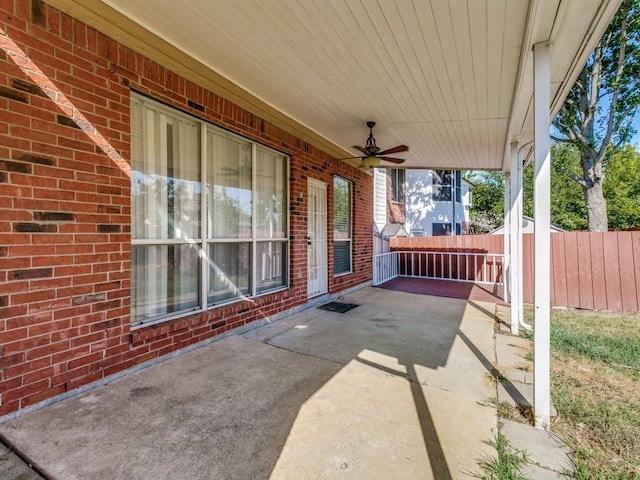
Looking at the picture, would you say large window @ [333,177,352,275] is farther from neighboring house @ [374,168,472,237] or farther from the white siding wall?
the white siding wall

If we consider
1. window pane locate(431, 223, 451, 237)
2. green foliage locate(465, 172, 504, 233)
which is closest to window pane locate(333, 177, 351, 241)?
A: window pane locate(431, 223, 451, 237)

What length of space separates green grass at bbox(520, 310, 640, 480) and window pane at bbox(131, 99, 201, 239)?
3.34 metres

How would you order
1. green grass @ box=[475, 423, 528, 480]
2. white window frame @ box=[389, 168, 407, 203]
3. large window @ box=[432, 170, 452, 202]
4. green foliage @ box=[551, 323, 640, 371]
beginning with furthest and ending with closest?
large window @ box=[432, 170, 452, 202] < white window frame @ box=[389, 168, 407, 203] < green foliage @ box=[551, 323, 640, 371] < green grass @ box=[475, 423, 528, 480]

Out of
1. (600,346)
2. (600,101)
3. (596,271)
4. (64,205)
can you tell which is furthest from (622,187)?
(64,205)

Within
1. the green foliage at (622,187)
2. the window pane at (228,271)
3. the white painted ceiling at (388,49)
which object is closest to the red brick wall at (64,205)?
the white painted ceiling at (388,49)

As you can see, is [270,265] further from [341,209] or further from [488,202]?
[488,202]

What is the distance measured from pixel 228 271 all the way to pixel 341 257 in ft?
10.2

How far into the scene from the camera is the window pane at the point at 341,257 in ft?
20.5

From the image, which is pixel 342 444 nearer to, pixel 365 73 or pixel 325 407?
pixel 325 407

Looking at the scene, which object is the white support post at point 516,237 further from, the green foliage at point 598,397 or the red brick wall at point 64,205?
the red brick wall at point 64,205

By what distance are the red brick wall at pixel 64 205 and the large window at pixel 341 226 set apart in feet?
12.2

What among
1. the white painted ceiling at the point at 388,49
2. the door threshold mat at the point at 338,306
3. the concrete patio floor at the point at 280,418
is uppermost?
the white painted ceiling at the point at 388,49

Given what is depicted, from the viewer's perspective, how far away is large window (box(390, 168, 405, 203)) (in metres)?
12.1

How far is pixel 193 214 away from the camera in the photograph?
3.29m
